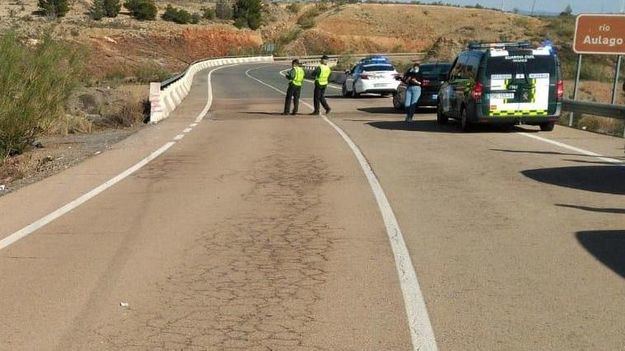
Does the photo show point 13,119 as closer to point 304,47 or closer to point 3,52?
point 3,52

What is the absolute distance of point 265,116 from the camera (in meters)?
24.7

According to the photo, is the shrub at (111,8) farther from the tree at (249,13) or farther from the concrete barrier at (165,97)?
the concrete barrier at (165,97)

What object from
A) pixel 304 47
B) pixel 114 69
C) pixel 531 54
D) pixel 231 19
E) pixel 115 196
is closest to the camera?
pixel 115 196

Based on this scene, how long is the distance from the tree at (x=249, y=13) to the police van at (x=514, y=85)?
369ft

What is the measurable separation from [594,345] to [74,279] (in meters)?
4.12

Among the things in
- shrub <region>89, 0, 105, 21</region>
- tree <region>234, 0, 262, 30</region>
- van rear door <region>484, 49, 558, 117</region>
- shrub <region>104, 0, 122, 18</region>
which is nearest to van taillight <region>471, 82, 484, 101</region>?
van rear door <region>484, 49, 558, 117</region>

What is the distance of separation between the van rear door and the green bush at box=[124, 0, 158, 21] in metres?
102

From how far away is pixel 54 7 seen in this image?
363 ft

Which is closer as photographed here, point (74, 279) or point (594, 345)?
point (594, 345)

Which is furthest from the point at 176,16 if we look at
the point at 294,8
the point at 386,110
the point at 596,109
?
the point at 596,109

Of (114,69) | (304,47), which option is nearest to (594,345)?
(114,69)

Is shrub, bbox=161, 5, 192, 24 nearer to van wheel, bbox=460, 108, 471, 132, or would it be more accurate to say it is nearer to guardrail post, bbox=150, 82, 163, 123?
guardrail post, bbox=150, 82, 163, 123

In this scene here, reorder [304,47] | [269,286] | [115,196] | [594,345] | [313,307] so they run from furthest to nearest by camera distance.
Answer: [304,47]
[115,196]
[269,286]
[313,307]
[594,345]

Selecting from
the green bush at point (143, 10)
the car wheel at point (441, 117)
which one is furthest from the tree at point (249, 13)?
the car wheel at point (441, 117)
